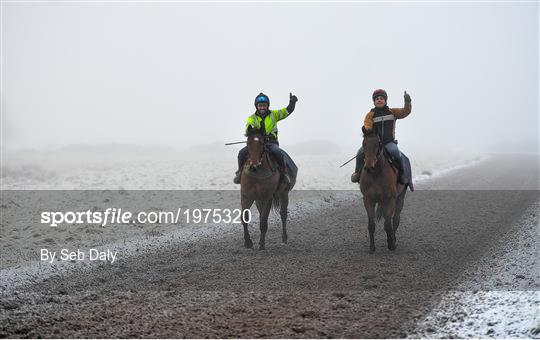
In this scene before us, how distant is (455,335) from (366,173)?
4.99 metres

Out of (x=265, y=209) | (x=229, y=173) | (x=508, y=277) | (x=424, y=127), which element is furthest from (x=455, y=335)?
(x=424, y=127)

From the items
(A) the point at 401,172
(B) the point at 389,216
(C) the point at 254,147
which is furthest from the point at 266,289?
(A) the point at 401,172

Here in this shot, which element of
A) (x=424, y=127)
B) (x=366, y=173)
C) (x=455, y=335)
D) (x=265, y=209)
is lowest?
(x=455, y=335)

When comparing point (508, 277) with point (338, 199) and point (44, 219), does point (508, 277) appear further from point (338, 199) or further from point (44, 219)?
point (44, 219)

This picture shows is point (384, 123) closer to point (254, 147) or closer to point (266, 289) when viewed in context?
point (254, 147)

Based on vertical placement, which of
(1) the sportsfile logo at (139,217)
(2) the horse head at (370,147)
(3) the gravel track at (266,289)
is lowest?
→ (3) the gravel track at (266,289)

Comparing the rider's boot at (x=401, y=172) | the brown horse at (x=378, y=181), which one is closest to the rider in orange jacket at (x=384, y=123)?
the rider's boot at (x=401, y=172)

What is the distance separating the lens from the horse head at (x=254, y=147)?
411 inches

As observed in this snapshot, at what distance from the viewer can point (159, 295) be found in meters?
7.55

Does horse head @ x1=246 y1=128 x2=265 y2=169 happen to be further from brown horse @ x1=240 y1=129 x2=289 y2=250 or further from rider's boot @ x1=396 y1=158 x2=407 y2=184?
rider's boot @ x1=396 y1=158 x2=407 y2=184

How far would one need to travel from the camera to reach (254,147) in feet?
34.2

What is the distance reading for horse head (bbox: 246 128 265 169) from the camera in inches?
411

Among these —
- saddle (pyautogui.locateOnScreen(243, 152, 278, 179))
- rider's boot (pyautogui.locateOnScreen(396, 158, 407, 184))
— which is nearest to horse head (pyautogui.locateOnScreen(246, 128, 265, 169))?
saddle (pyautogui.locateOnScreen(243, 152, 278, 179))

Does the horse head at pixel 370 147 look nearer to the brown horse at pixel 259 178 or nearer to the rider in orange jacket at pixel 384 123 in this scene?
the rider in orange jacket at pixel 384 123
